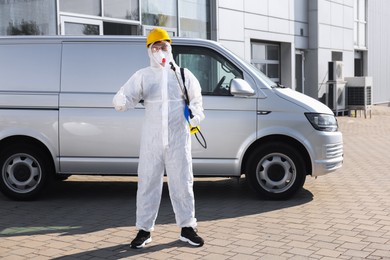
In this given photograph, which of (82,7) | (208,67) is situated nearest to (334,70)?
Result: (82,7)

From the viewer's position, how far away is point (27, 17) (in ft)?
36.4

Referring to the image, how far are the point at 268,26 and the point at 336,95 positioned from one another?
440cm

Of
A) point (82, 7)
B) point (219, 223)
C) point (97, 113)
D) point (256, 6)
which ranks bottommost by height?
point (219, 223)

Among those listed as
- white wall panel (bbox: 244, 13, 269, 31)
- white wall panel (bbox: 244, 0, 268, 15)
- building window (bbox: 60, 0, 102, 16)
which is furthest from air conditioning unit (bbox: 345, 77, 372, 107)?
building window (bbox: 60, 0, 102, 16)

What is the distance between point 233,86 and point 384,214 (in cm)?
221

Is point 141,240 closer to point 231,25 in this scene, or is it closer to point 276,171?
point 276,171

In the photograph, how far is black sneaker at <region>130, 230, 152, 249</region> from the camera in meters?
5.33

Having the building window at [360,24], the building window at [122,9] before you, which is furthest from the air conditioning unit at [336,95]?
the building window at [122,9]

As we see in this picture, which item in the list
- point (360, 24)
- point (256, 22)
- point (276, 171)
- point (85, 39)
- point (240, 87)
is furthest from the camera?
point (360, 24)

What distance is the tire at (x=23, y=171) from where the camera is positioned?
7.34 metres

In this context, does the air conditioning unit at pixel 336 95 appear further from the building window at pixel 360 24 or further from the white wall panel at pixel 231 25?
the white wall panel at pixel 231 25

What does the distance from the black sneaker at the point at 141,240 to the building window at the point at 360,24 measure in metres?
22.8

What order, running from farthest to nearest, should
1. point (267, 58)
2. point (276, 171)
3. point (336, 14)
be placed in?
point (336, 14) → point (267, 58) → point (276, 171)

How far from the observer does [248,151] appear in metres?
7.33
